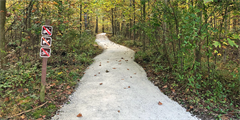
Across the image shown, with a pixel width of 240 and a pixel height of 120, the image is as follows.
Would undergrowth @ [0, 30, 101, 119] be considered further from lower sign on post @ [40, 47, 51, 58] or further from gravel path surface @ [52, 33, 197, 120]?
lower sign on post @ [40, 47, 51, 58]

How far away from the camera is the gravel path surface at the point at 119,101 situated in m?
3.99

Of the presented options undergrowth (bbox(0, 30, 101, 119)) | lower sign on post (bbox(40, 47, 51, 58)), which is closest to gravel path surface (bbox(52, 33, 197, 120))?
undergrowth (bbox(0, 30, 101, 119))

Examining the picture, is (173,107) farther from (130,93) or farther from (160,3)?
(160,3)

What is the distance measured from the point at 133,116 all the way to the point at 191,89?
263 cm

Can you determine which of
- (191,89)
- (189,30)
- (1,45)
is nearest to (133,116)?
(191,89)

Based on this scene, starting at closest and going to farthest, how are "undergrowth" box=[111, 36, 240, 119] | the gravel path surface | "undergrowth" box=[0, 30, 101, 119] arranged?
1. "undergrowth" box=[0, 30, 101, 119]
2. the gravel path surface
3. "undergrowth" box=[111, 36, 240, 119]

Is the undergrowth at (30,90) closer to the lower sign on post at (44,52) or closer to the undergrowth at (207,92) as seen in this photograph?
the lower sign on post at (44,52)

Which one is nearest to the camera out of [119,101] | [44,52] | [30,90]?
[44,52]

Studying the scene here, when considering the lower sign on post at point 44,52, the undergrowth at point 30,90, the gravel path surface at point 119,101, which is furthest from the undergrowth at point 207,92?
the lower sign on post at point 44,52

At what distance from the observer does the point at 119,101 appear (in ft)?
15.5

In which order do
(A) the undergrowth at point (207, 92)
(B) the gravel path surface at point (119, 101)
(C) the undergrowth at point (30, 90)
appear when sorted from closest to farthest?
(C) the undergrowth at point (30, 90) < (B) the gravel path surface at point (119, 101) < (A) the undergrowth at point (207, 92)

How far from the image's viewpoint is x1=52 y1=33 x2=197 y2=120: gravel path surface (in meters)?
3.99

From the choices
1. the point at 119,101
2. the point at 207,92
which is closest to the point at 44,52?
the point at 119,101

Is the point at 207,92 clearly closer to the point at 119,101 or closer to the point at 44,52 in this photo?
the point at 119,101
